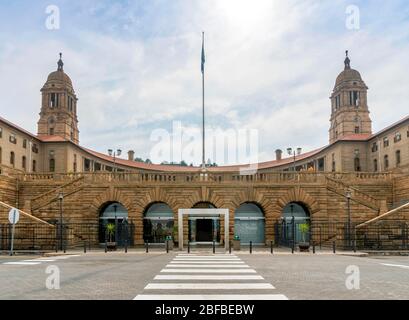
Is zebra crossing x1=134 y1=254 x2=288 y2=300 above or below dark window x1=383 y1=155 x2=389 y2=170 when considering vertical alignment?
below

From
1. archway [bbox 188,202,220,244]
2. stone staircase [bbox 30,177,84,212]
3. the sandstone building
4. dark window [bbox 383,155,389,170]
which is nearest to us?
the sandstone building

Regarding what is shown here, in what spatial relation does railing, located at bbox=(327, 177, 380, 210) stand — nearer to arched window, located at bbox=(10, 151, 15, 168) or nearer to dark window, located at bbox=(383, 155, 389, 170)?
dark window, located at bbox=(383, 155, 389, 170)

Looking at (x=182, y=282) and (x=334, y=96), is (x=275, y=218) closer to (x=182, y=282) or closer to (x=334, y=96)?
(x=182, y=282)

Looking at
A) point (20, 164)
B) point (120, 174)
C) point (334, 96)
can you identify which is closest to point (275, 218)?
point (120, 174)

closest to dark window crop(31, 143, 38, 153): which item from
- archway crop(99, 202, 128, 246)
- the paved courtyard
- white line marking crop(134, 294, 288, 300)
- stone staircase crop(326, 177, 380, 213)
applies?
archway crop(99, 202, 128, 246)

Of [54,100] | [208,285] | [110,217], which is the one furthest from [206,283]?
[54,100]

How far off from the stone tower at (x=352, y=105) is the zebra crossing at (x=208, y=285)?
77.6 meters

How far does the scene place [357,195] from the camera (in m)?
37.0

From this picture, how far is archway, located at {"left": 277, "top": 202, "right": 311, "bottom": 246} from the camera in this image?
3584 cm

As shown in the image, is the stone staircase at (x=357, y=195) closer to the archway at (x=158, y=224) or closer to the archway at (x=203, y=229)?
the archway at (x=203, y=229)

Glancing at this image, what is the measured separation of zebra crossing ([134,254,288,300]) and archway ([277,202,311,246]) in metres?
19.1

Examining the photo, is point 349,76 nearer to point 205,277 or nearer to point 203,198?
point 203,198

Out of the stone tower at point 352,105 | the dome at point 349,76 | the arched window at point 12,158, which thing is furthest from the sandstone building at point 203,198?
the dome at point 349,76
